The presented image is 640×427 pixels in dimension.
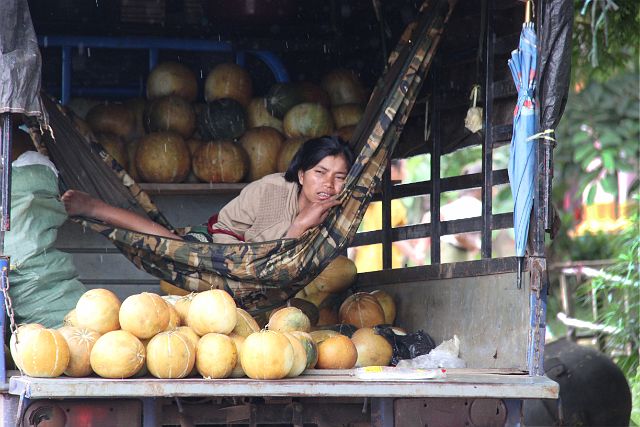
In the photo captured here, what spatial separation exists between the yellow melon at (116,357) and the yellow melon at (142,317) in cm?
11

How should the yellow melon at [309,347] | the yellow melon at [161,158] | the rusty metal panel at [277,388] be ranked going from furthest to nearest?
the yellow melon at [161,158], the yellow melon at [309,347], the rusty metal panel at [277,388]

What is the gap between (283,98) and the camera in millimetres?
6559

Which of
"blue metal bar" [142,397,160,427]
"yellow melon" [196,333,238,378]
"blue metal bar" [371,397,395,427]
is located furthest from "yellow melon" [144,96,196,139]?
"blue metal bar" [371,397,395,427]

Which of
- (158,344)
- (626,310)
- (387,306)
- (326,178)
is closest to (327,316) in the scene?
(387,306)

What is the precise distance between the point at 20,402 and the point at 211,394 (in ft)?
2.31

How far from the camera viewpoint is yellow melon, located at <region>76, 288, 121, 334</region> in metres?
4.14

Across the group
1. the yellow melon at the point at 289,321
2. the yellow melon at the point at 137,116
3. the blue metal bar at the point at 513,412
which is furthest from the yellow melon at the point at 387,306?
the yellow melon at the point at 137,116

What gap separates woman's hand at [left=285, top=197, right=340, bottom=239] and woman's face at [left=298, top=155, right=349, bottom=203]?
0.73 ft

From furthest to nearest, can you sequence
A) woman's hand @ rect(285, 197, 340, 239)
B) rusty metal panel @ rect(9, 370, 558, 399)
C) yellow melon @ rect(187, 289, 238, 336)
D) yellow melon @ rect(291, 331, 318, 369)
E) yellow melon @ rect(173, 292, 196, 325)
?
1. woman's hand @ rect(285, 197, 340, 239)
2. yellow melon @ rect(173, 292, 196, 325)
3. yellow melon @ rect(291, 331, 318, 369)
4. yellow melon @ rect(187, 289, 238, 336)
5. rusty metal panel @ rect(9, 370, 558, 399)

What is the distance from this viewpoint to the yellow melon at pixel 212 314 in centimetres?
424

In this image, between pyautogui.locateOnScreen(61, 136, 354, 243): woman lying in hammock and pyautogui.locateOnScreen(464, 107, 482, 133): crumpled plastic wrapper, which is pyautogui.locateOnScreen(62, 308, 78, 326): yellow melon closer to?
pyautogui.locateOnScreen(61, 136, 354, 243): woman lying in hammock

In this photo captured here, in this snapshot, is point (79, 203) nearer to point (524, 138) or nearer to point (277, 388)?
point (277, 388)

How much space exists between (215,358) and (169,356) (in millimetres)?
199

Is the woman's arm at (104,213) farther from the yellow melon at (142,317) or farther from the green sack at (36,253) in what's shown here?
the yellow melon at (142,317)
